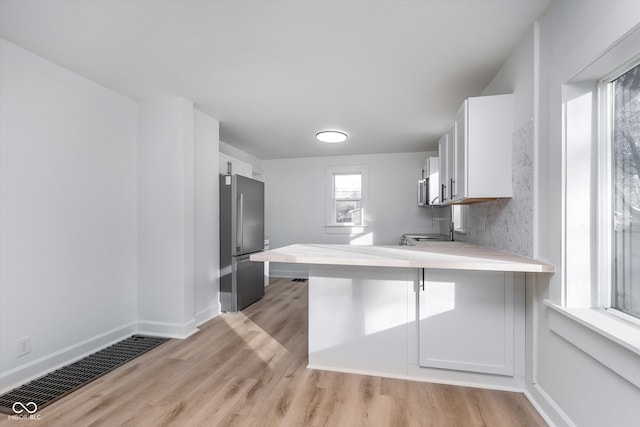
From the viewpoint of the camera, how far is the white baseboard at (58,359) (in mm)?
2092

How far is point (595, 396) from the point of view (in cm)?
139

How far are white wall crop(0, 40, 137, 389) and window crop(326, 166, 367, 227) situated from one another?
3.53m

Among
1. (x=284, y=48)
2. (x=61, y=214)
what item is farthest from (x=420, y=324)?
(x=61, y=214)

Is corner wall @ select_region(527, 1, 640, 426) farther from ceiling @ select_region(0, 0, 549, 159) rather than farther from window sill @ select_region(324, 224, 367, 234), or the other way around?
window sill @ select_region(324, 224, 367, 234)

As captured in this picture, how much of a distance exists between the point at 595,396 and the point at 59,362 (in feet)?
11.3

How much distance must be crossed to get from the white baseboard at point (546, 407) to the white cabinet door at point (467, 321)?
6.0 inches

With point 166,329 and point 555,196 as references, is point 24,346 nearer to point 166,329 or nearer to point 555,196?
point 166,329

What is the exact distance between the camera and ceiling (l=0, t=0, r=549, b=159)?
5.90 ft

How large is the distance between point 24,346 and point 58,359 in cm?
29

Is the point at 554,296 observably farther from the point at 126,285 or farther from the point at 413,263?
the point at 126,285

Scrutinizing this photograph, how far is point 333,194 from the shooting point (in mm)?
5996

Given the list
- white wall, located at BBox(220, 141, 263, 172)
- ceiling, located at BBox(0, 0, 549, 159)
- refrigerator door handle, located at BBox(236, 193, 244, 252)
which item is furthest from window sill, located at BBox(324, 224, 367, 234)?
ceiling, located at BBox(0, 0, 549, 159)

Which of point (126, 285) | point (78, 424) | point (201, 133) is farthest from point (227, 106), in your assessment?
point (78, 424)

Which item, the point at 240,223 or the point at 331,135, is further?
the point at 331,135
